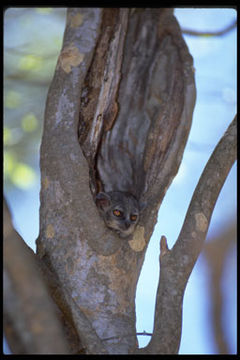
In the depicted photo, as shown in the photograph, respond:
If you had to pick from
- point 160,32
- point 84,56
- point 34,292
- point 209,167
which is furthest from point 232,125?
point 34,292

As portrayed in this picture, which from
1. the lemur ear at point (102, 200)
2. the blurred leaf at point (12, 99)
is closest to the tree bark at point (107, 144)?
the lemur ear at point (102, 200)

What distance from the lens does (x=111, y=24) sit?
166 inches

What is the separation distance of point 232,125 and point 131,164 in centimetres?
150

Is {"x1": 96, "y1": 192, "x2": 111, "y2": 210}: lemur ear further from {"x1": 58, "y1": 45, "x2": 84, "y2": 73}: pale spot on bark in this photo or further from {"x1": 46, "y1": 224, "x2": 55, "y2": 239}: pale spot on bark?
{"x1": 58, "y1": 45, "x2": 84, "y2": 73}: pale spot on bark

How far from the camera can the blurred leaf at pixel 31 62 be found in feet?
21.2

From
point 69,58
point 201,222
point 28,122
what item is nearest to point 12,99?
point 28,122

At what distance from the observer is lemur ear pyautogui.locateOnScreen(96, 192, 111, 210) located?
4980 mm

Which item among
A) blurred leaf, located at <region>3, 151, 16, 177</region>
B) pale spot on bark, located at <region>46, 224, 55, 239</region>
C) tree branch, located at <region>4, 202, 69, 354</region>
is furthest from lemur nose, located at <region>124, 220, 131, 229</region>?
blurred leaf, located at <region>3, 151, 16, 177</region>

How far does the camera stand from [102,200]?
5008 millimetres

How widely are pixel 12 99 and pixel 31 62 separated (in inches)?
21.7

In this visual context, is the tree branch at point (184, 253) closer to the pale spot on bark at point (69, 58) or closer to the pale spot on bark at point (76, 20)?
the pale spot on bark at point (69, 58)

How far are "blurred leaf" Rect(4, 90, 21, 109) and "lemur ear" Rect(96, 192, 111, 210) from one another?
2261 mm
